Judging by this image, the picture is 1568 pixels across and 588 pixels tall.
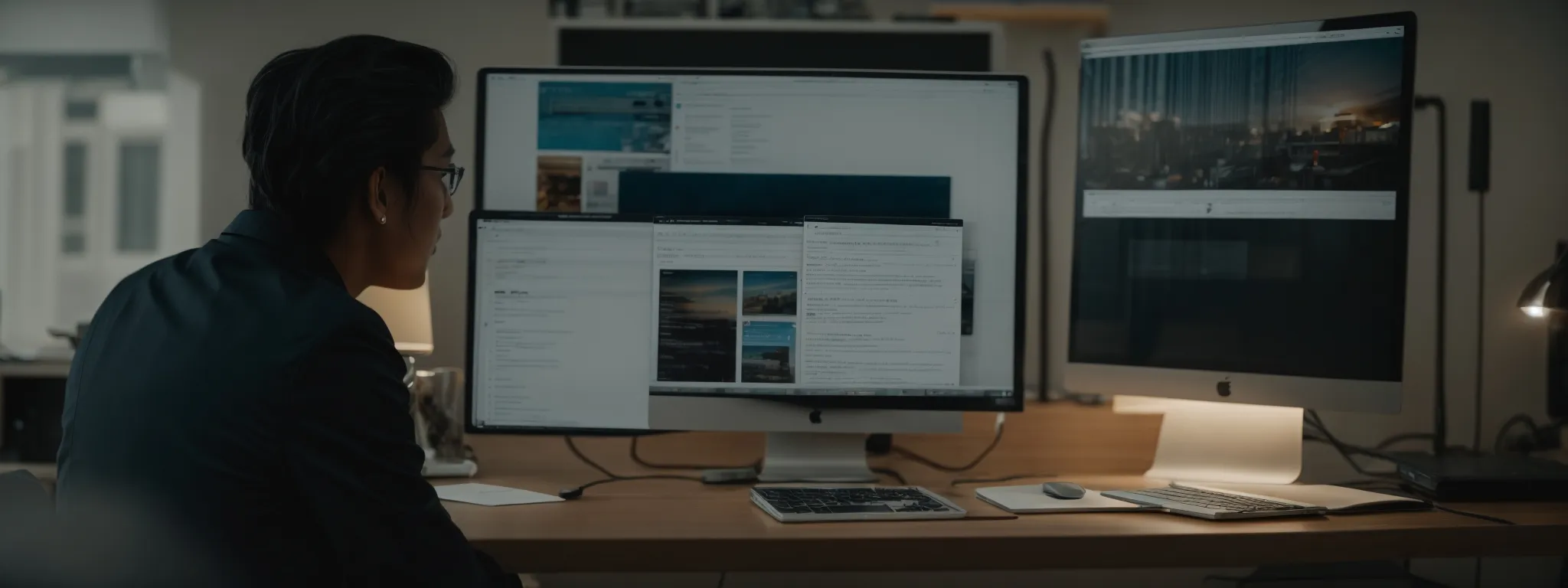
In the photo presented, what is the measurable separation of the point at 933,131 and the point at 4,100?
2.68 meters

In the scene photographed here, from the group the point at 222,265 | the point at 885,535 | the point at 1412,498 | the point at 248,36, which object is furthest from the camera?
the point at 248,36

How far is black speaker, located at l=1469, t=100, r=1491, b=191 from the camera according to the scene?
2107 mm

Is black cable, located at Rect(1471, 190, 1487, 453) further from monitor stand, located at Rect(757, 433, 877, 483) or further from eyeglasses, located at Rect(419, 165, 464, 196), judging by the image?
eyeglasses, located at Rect(419, 165, 464, 196)

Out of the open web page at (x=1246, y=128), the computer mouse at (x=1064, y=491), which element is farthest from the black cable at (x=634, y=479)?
the open web page at (x=1246, y=128)

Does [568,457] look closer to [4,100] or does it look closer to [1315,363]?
[1315,363]

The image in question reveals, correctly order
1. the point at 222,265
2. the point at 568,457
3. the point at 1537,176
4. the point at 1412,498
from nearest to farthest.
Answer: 1. the point at 222,265
2. the point at 1412,498
3. the point at 568,457
4. the point at 1537,176

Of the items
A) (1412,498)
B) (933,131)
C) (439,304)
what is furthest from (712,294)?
(439,304)

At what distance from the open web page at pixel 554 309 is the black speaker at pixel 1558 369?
1.62 m

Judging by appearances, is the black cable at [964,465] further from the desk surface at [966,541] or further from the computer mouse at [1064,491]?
the desk surface at [966,541]

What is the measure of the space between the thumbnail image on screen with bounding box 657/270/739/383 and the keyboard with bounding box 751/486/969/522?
18cm

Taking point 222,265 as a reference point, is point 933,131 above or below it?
above

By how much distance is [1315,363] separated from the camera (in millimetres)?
1393

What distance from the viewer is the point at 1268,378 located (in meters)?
1.41

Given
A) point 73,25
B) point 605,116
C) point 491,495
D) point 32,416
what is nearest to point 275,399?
point 491,495
